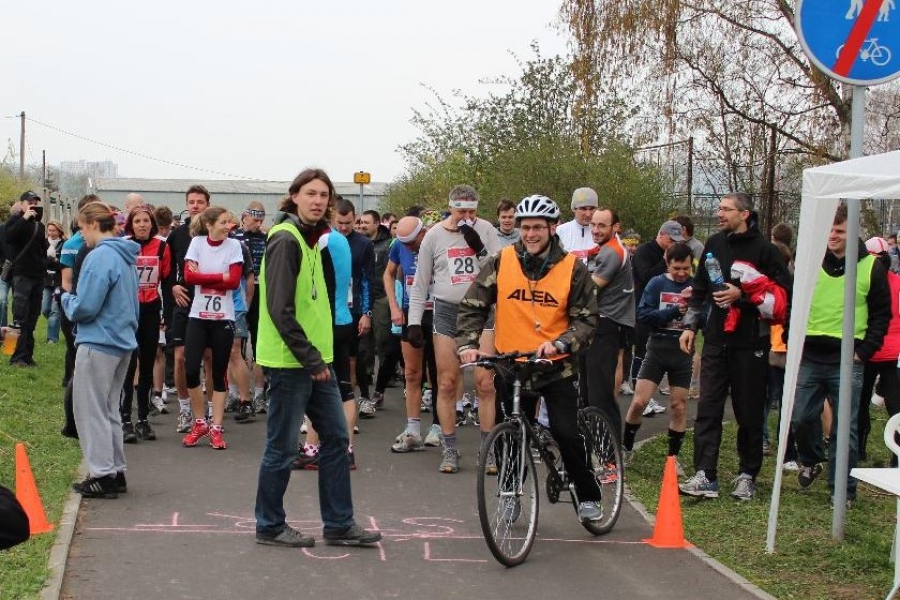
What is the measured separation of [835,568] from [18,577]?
14.9 ft

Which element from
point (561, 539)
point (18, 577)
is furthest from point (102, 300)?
point (561, 539)

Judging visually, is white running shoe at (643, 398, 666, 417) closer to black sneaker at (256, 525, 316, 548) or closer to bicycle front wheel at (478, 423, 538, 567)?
bicycle front wheel at (478, 423, 538, 567)

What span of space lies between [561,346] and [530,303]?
16.4 inches

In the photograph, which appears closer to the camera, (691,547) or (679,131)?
(691,547)

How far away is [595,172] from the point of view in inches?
817

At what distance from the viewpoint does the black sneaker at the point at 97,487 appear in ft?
26.6

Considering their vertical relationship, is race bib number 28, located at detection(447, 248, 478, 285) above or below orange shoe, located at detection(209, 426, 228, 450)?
above

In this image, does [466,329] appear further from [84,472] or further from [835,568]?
[84,472]

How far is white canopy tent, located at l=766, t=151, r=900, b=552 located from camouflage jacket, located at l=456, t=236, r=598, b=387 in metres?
1.23

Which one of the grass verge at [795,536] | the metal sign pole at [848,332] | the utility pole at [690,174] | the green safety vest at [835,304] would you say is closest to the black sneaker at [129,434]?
the grass verge at [795,536]

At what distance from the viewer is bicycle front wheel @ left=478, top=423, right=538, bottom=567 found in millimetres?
6703

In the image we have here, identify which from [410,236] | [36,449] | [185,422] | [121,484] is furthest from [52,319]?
[121,484]

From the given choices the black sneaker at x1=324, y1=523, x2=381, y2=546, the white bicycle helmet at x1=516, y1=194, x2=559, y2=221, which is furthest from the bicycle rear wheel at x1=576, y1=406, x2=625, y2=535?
the black sneaker at x1=324, y1=523, x2=381, y2=546

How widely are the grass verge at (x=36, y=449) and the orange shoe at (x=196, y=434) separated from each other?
911mm
